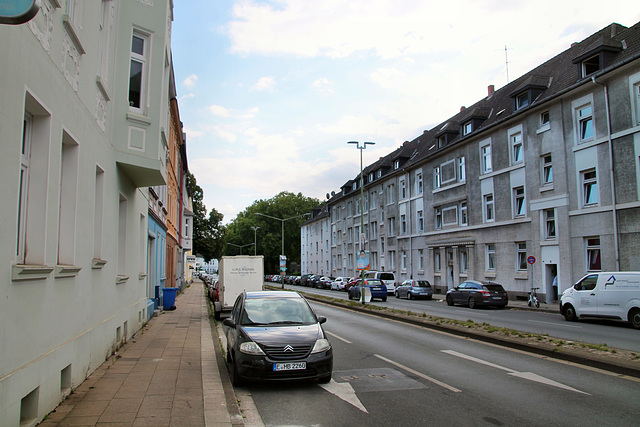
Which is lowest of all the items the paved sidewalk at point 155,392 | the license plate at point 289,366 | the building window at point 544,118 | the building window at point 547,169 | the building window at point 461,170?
the paved sidewalk at point 155,392

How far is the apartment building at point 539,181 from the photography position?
22.4 metres

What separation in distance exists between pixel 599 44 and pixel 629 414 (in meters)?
22.9

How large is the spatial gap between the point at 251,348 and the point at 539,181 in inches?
954

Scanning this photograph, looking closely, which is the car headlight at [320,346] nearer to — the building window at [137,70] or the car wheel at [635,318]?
the building window at [137,70]

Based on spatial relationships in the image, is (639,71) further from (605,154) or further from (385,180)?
(385,180)

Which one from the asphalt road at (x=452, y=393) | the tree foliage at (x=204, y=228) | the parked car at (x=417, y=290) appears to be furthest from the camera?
the tree foliage at (x=204, y=228)

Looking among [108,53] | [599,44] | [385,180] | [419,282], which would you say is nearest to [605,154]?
[599,44]

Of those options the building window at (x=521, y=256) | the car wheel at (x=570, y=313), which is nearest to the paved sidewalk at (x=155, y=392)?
the car wheel at (x=570, y=313)

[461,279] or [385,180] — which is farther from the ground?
[385,180]

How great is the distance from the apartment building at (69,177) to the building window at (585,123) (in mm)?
20930

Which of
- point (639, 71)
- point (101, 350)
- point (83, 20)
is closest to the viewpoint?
point (83, 20)

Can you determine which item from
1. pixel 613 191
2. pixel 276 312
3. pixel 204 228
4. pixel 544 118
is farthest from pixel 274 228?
pixel 276 312

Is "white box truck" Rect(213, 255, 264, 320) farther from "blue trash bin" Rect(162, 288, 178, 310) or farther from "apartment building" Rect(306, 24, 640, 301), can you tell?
"apartment building" Rect(306, 24, 640, 301)

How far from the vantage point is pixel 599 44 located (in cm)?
2397
